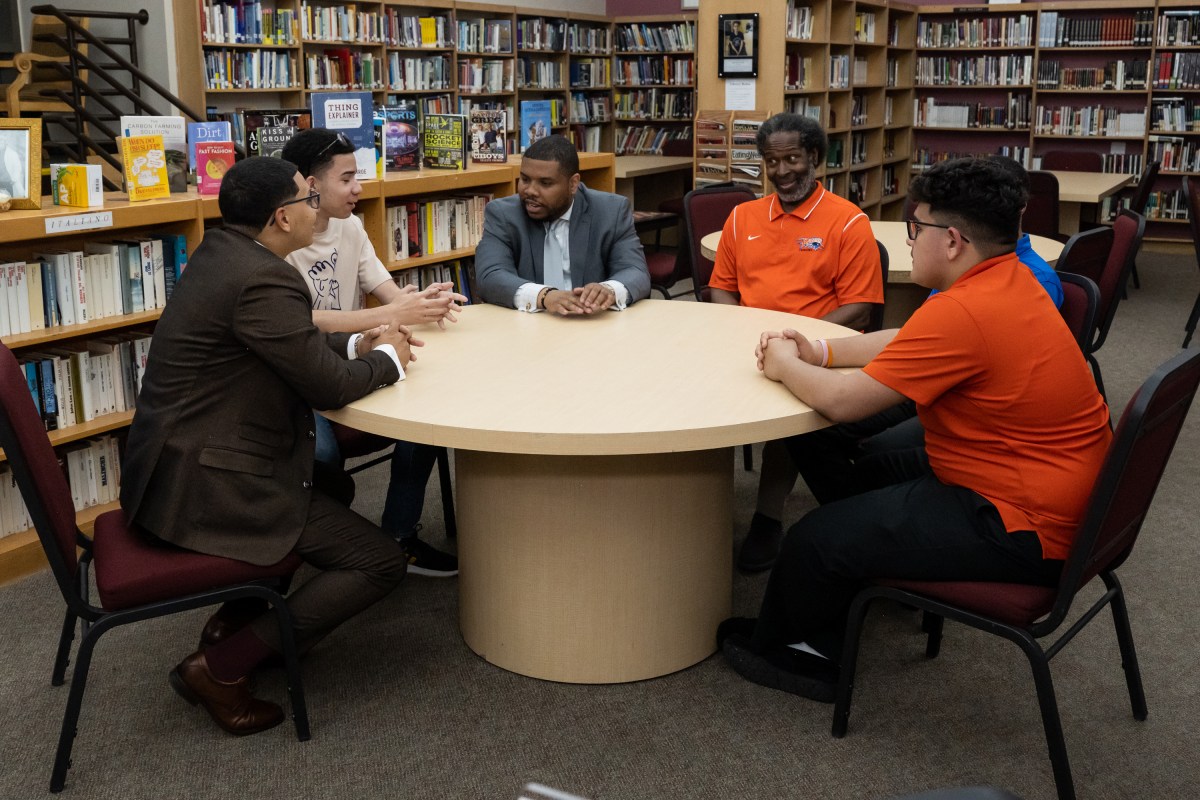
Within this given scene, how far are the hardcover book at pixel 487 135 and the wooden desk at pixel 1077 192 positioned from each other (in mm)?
3955

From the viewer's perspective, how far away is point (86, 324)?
3.19 m

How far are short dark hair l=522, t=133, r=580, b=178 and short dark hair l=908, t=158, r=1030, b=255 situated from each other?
1340 millimetres

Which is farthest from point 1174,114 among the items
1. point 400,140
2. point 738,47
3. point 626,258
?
point 626,258

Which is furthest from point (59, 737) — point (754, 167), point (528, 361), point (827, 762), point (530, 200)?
point (754, 167)

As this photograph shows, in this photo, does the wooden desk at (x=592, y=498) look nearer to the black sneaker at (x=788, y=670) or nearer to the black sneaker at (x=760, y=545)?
the black sneaker at (x=788, y=670)

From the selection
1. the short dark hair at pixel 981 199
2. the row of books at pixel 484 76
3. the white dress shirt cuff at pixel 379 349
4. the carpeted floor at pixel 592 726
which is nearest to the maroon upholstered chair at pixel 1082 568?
the carpeted floor at pixel 592 726

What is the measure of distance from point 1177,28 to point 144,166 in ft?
30.4

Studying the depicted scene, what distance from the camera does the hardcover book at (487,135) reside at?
4516mm

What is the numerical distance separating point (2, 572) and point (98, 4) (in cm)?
636

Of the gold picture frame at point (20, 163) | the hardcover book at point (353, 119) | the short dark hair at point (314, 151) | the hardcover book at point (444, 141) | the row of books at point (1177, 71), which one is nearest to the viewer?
the short dark hair at point (314, 151)

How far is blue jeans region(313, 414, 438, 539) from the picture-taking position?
3.02 meters

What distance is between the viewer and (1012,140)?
10.4 m

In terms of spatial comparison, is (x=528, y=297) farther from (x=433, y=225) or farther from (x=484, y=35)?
(x=484, y=35)

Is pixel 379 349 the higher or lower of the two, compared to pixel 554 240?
lower
